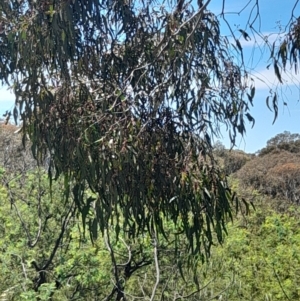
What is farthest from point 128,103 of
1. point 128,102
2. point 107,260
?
point 107,260

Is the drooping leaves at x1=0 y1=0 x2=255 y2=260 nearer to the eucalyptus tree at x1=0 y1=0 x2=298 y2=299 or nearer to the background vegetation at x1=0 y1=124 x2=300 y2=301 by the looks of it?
the eucalyptus tree at x1=0 y1=0 x2=298 y2=299

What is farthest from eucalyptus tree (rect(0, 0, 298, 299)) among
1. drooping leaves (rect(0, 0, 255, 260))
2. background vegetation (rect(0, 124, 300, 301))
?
background vegetation (rect(0, 124, 300, 301))

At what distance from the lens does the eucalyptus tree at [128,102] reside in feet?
5.70

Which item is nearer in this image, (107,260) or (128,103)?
(128,103)

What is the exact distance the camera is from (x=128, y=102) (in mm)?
1846

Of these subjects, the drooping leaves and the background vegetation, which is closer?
the drooping leaves

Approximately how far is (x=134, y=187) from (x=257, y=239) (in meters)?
4.74

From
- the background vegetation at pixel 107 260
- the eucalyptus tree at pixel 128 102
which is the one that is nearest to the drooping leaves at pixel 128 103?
the eucalyptus tree at pixel 128 102

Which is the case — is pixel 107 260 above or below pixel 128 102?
below

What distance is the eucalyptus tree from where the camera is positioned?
1737mm

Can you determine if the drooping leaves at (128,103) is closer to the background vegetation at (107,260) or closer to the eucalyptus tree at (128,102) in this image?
the eucalyptus tree at (128,102)

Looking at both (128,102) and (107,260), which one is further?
(107,260)

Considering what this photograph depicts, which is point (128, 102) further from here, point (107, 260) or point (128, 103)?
point (107, 260)

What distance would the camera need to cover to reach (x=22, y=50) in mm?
1839
